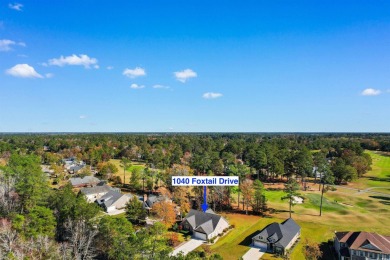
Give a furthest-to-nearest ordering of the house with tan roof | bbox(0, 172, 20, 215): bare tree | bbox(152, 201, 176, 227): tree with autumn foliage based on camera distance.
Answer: bbox(152, 201, 176, 227): tree with autumn foliage → bbox(0, 172, 20, 215): bare tree → the house with tan roof

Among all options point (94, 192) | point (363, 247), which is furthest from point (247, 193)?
point (94, 192)

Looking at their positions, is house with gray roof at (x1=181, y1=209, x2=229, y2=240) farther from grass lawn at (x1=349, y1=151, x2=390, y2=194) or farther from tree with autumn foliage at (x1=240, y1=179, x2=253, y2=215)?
grass lawn at (x1=349, y1=151, x2=390, y2=194)

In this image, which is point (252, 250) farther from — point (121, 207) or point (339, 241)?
point (121, 207)

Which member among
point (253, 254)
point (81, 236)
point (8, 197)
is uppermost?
point (8, 197)

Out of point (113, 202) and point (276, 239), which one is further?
point (113, 202)

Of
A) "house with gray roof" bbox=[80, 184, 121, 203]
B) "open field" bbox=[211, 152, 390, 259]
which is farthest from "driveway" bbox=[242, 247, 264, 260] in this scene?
"house with gray roof" bbox=[80, 184, 121, 203]

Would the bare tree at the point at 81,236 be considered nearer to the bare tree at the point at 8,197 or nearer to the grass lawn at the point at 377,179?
the bare tree at the point at 8,197

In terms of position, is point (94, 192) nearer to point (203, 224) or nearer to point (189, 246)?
point (203, 224)
